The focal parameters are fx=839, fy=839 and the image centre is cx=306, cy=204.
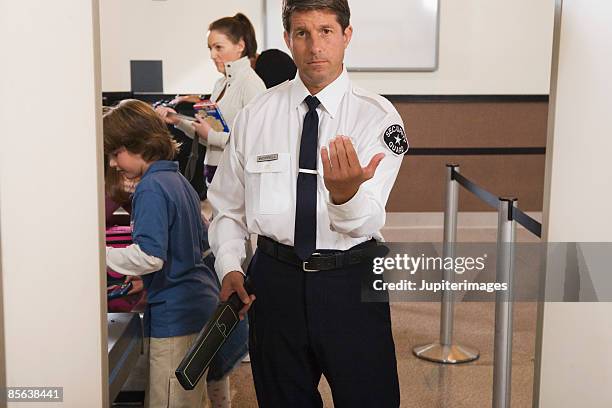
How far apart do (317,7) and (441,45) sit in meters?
1.03

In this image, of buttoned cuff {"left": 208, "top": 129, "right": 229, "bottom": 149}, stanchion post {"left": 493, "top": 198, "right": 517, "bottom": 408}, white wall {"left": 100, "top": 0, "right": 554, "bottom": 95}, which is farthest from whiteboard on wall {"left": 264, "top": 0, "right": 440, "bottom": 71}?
stanchion post {"left": 493, "top": 198, "right": 517, "bottom": 408}

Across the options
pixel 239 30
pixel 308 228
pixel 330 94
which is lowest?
pixel 308 228

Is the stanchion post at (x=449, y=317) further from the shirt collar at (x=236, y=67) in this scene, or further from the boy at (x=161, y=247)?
the boy at (x=161, y=247)

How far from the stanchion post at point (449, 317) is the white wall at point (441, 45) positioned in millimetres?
344

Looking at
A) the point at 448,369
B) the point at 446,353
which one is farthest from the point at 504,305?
the point at 446,353

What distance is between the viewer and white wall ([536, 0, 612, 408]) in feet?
6.14

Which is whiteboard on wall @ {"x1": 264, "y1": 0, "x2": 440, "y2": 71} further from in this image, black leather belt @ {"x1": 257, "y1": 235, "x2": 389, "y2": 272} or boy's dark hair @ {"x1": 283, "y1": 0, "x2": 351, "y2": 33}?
black leather belt @ {"x1": 257, "y1": 235, "x2": 389, "y2": 272}

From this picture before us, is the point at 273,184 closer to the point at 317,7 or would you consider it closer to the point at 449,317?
the point at 317,7

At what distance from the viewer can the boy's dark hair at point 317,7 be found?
177 cm

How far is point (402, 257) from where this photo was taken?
215cm

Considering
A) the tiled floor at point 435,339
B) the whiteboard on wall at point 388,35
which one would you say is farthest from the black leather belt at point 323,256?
the whiteboard on wall at point 388,35

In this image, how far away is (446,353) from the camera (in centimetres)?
321

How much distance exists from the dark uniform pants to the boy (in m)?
0.27

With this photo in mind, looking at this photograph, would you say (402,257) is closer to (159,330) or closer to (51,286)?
(159,330)
